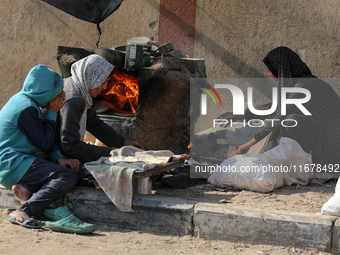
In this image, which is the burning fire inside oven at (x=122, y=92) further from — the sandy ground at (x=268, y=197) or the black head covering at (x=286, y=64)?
the sandy ground at (x=268, y=197)

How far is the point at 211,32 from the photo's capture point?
7723 mm

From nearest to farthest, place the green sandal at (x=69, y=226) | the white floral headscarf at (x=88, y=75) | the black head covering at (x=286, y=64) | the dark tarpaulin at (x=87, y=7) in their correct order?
the green sandal at (x=69, y=226), the white floral headscarf at (x=88, y=75), the black head covering at (x=286, y=64), the dark tarpaulin at (x=87, y=7)

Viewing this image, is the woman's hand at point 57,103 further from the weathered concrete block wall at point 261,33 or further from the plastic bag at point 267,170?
the weathered concrete block wall at point 261,33

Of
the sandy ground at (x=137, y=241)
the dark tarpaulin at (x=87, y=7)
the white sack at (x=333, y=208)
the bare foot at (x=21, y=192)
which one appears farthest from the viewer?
the dark tarpaulin at (x=87, y=7)

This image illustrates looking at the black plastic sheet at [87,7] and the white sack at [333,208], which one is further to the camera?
the black plastic sheet at [87,7]

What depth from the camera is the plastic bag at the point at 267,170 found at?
4766 mm

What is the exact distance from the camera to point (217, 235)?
12.7ft

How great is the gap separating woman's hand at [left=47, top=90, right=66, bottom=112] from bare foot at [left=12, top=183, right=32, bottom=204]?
684 mm

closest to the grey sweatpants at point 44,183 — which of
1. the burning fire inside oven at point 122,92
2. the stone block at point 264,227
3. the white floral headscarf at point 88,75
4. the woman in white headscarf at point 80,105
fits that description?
the woman in white headscarf at point 80,105

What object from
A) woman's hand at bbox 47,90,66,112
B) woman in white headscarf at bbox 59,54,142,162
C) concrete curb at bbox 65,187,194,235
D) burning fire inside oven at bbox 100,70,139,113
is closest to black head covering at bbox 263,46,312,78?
burning fire inside oven at bbox 100,70,139,113

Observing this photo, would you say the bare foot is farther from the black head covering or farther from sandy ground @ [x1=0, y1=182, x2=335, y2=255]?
the black head covering

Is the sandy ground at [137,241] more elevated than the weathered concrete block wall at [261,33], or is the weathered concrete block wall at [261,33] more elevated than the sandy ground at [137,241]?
the weathered concrete block wall at [261,33]

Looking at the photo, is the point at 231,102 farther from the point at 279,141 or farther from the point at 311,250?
the point at 311,250

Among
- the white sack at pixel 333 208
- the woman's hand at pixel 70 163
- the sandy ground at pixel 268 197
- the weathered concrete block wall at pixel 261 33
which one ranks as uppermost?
the weathered concrete block wall at pixel 261 33
